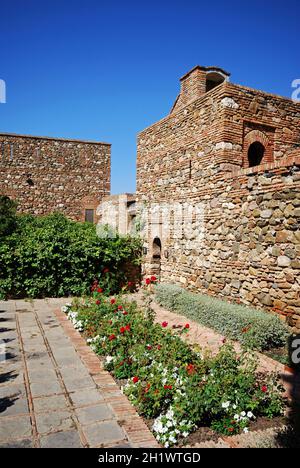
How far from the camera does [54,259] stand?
981 centimetres

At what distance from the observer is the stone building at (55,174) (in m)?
18.0

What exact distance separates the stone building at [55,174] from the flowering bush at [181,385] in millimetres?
14251

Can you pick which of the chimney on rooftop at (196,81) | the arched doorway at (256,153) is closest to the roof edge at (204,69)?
the chimney on rooftop at (196,81)

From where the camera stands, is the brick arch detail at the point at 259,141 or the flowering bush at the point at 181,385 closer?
the flowering bush at the point at 181,385

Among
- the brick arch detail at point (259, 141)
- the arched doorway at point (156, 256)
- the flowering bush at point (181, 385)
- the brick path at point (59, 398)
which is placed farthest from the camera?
the arched doorway at point (156, 256)

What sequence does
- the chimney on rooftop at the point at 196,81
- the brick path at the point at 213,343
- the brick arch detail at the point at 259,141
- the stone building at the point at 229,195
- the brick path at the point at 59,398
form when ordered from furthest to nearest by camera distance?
1. the chimney on rooftop at the point at 196,81
2. the brick arch detail at the point at 259,141
3. the stone building at the point at 229,195
4. the brick path at the point at 213,343
5. the brick path at the point at 59,398

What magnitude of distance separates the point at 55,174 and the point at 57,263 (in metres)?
9.96

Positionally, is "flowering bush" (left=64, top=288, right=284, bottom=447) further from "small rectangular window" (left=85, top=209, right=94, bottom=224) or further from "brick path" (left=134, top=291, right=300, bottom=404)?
"small rectangular window" (left=85, top=209, right=94, bottom=224)

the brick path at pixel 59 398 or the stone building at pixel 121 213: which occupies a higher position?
the stone building at pixel 121 213

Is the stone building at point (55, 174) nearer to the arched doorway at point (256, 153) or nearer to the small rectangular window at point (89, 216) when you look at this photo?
the small rectangular window at point (89, 216)

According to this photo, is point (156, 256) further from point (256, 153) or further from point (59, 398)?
point (59, 398)

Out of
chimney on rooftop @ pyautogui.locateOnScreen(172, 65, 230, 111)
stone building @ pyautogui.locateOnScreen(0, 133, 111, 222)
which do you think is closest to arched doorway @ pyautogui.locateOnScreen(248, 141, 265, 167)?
chimney on rooftop @ pyautogui.locateOnScreen(172, 65, 230, 111)

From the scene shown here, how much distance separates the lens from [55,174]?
18656 mm
